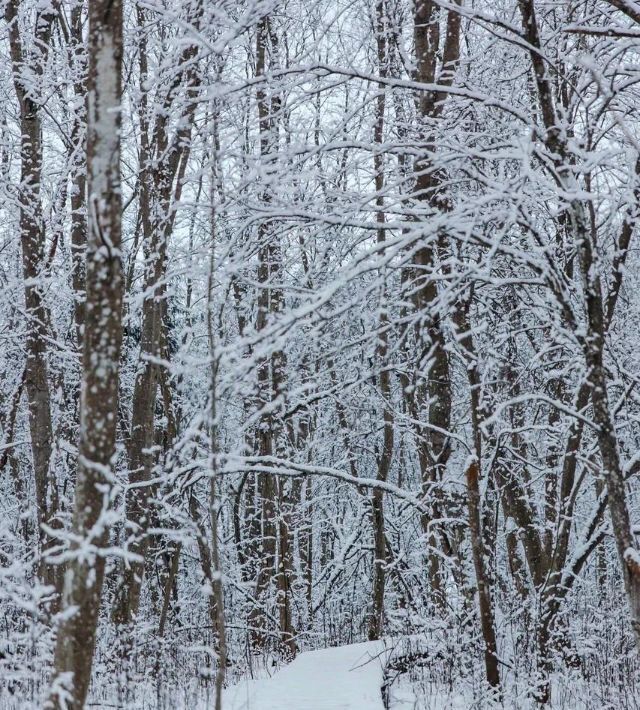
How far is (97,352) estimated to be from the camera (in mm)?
3430

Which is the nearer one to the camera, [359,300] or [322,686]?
[359,300]

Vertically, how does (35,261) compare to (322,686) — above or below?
above

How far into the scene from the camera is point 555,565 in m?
6.04

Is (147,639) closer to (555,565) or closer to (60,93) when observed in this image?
(555,565)

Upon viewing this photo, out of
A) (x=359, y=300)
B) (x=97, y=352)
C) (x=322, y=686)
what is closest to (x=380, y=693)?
(x=322, y=686)

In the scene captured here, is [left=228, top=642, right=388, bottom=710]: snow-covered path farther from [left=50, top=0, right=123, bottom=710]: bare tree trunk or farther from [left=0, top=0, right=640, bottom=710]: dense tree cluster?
[left=50, top=0, right=123, bottom=710]: bare tree trunk

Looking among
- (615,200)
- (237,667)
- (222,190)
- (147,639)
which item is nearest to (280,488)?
(237,667)

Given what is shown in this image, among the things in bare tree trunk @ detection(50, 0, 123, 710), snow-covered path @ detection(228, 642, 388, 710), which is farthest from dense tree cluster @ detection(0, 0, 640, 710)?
snow-covered path @ detection(228, 642, 388, 710)

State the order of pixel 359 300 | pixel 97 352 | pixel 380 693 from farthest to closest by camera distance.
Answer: pixel 380 693 → pixel 359 300 → pixel 97 352

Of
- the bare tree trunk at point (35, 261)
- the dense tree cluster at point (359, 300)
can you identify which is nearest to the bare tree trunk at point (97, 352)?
the dense tree cluster at point (359, 300)

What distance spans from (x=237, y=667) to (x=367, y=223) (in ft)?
22.1

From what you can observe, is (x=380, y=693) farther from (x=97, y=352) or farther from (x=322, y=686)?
(x=97, y=352)

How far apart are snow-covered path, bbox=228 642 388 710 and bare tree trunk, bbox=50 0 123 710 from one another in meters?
2.27

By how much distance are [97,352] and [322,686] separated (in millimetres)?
4071
